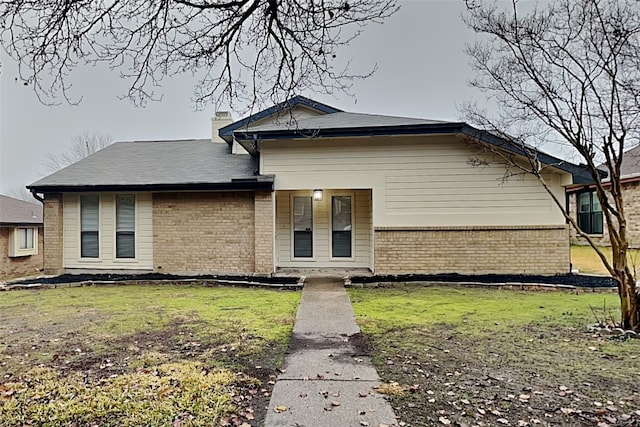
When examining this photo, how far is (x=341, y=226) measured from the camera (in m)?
12.0

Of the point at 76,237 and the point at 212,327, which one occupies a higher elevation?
the point at 76,237

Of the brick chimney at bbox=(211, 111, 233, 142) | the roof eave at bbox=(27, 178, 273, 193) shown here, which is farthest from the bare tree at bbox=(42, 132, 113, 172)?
the roof eave at bbox=(27, 178, 273, 193)

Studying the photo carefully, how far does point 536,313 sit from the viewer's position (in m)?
6.75

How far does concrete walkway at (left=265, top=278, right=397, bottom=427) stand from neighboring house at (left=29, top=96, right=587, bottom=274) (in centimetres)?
471

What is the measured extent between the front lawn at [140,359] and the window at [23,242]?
1111 centimetres

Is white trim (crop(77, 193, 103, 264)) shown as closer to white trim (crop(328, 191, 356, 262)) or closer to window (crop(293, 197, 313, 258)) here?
window (crop(293, 197, 313, 258))

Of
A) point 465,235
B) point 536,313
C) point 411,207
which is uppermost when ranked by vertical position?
point 411,207

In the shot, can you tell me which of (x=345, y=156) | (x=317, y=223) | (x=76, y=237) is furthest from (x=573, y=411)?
(x=76, y=237)

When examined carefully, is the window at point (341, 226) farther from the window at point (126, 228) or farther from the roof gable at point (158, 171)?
the window at point (126, 228)

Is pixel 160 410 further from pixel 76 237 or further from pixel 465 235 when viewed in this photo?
pixel 76 237

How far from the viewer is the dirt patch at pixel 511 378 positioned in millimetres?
3188

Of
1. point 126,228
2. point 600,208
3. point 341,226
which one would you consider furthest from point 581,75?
point 600,208

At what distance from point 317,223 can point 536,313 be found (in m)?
6.54

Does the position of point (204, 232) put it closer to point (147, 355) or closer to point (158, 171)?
point (158, 171)
